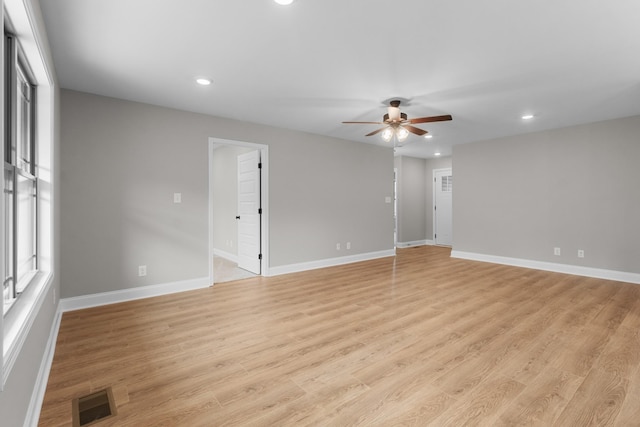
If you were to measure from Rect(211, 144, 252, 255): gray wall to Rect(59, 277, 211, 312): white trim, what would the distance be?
1932 mm

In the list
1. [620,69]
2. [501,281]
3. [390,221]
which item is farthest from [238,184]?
[620,69]

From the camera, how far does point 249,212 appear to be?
548cm

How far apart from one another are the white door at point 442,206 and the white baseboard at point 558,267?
179 cm

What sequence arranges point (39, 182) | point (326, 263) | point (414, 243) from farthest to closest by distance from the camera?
point (414, 243) → point (326, 263) → point (39, 182)

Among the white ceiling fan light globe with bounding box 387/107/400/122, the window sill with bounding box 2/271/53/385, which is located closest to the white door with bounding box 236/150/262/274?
the white ceiling fan light globe with bounding box 387/107/400/122

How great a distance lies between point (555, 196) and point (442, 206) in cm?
323

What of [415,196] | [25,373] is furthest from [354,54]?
[415,196]

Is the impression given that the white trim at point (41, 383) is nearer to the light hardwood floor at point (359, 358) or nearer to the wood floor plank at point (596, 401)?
the light hardwood floor at point (359, 358)

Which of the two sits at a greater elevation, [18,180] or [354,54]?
[354,54]

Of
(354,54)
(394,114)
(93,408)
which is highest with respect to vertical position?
(354,54)

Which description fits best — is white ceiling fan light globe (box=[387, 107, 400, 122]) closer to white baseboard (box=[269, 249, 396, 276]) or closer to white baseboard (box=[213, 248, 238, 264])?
white baseboard (box=[269, 249, 396, 276])

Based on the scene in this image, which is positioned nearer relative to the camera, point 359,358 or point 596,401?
point 596,401

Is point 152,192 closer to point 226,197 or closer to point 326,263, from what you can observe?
point 226,197

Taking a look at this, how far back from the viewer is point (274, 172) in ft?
17.1
